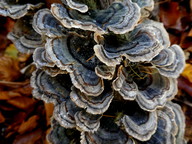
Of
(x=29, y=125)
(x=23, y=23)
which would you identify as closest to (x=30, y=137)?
(x=29, y=125)

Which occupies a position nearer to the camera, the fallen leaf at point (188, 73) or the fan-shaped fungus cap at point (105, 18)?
the fan-shaped fungus cap at point (105, 18)

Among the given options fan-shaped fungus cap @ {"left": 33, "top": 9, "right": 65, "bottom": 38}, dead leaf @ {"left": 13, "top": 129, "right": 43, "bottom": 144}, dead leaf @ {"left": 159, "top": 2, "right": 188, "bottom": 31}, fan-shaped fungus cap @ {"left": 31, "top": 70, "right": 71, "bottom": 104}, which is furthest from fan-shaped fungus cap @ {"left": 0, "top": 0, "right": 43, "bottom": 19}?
dead leaf @ {"left": 159, "top": 2, "right": 188, "bottom": 31}

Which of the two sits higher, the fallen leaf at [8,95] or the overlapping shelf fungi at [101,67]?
the overlapping shelf fungi at [101,67]

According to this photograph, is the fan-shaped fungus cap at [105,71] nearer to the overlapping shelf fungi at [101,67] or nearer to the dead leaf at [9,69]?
the overlapping shelf fungi at [101,67]

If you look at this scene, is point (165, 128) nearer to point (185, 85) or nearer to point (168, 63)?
point (168, 63)

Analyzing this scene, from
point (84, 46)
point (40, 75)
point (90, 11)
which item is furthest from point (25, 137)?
point (90, 11)

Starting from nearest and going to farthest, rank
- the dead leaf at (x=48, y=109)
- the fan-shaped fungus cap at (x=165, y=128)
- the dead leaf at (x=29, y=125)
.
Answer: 1. the fan-shaped fungus cap at (x=165, y=128)
2. the dead leaf at (x=48, y=109)
3. the dead leaf at (x=29, y=125)

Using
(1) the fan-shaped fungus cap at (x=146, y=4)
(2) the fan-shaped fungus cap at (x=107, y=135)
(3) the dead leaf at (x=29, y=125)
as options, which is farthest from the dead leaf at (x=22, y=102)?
(1) the fan-shaped fungus cap at (x=146, y=4)
